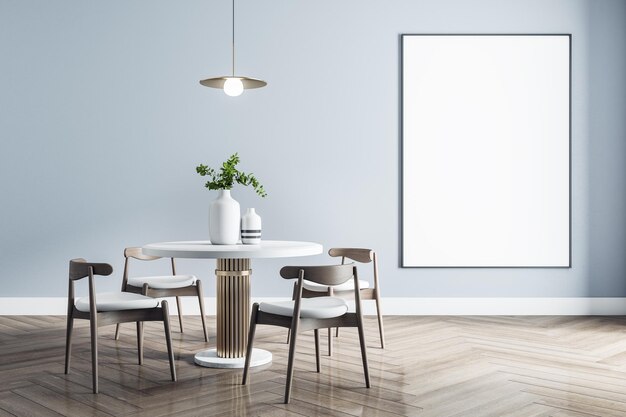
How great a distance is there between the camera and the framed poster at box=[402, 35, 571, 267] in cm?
574

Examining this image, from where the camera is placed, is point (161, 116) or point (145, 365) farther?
point (161, 116)

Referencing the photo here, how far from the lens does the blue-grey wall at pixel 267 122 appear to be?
573 cm

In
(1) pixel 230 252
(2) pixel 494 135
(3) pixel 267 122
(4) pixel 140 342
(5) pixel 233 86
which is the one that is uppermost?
(5) pixel 233 86

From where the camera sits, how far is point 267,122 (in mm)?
5770

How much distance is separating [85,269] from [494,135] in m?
3.87

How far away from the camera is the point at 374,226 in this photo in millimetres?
5758

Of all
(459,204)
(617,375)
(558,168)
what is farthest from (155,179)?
(617,375)

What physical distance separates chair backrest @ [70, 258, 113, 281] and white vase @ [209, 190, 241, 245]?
0.78 meters

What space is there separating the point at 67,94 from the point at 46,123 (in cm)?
32

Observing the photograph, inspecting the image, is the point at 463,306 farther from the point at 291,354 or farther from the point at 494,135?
the point at 291,354

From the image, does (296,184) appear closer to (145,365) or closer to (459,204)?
(459,204)

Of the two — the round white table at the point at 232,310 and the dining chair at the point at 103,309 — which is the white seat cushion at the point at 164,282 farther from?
the dining chair at the point at 103,309

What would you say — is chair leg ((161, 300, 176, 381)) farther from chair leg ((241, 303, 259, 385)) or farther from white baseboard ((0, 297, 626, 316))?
white baseboard ((0, 297, 626, 316))

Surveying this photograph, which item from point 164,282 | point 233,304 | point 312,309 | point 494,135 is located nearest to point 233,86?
point 164,282
